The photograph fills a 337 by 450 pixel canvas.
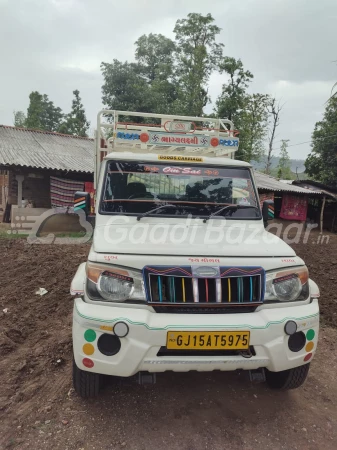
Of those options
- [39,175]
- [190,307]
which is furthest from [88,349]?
[39,175]

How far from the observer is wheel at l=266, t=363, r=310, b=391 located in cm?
273

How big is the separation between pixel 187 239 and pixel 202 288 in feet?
1.75

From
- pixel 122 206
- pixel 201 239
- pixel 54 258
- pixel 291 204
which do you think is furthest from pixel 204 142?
pixel 291 204

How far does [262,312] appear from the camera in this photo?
7.88 feet

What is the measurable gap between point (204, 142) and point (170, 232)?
1.63m

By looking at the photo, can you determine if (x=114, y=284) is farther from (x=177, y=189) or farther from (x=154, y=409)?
→ (x=177, y=189)

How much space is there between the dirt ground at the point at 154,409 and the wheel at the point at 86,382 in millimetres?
139

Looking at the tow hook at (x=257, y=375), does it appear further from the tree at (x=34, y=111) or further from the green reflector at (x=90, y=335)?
the tree at (x=34, y=111)

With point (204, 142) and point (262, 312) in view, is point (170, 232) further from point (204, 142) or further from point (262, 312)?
point (204, 142)

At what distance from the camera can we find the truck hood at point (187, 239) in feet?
8.13

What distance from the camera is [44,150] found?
15531mm

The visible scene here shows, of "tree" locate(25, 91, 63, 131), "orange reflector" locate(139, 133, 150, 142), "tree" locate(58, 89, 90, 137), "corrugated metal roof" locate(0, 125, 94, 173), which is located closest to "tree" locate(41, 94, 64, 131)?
"tree" locate(25, 91, 63, 131)

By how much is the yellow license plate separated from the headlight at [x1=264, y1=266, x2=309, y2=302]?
15.2 inches

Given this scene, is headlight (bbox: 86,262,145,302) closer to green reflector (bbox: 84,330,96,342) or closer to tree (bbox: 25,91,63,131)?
green reflector (bbox: 84,330,96,342)
